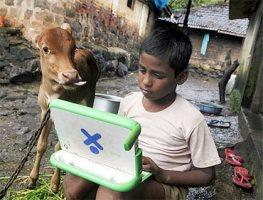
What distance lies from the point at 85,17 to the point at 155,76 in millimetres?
10247

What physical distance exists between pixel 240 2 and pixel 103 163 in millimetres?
10964

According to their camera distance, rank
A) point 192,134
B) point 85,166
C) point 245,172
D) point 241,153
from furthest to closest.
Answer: point 241,153 → point 245,172 → point 192,134 → point 85,166

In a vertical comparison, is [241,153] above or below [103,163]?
below

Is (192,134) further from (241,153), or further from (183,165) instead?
(241,153)

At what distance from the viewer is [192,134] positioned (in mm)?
2447

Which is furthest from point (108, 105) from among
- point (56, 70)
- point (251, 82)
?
point (251, 82)

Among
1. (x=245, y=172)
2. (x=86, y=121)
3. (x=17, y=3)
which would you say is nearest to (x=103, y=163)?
(x=86, y=121)

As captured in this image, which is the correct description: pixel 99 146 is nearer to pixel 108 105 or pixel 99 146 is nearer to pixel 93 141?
pixel 93 141

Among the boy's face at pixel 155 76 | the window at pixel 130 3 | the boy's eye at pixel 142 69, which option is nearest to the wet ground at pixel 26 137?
the boy's face at pixel 155 76

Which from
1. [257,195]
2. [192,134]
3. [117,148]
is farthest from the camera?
[257,195]

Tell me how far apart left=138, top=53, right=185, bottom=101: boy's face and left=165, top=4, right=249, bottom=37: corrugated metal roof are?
24876mm

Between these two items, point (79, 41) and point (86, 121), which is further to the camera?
point (79, 41)

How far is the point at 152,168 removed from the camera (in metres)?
2.27

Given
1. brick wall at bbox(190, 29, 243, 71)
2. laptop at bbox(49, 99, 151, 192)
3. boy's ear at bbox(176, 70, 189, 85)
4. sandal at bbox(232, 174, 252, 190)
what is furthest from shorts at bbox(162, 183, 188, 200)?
brick wall at bbox(190, 29, 243, 71)
